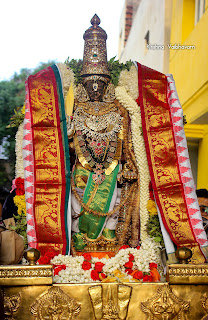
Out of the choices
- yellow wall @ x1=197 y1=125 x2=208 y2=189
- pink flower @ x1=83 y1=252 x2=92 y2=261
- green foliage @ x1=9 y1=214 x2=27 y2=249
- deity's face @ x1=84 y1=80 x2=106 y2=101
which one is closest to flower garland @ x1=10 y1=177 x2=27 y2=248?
green foliage @ x1=9 y1=214 x2=27 y2=249

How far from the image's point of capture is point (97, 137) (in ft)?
17.6

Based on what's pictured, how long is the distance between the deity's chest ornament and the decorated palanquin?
0.04ft

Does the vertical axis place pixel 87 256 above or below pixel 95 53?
below

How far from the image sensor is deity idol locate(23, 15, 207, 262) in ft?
15.8

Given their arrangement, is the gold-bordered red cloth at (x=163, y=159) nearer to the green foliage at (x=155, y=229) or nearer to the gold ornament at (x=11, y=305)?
the green foliage at (x=155, y=229)

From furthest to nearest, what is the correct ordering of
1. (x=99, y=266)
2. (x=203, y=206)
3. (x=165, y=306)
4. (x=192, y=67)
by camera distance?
(x=192, y=67) < (x=203, y=206) < (x=99, y=266) < (x=165, y=306)

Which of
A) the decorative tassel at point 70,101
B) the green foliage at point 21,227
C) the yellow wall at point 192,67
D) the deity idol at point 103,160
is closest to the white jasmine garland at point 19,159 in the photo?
the deity idol at point 103,160

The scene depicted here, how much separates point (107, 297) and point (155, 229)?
134cm

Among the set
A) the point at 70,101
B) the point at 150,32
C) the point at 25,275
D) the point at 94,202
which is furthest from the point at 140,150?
the point at 150,32

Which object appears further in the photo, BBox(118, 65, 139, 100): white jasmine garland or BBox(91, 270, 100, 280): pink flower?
BBox(118, 65, 139, 100): white jasmine garland

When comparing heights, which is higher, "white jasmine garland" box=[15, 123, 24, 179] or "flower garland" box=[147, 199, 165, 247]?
"white jasmine garland" box=[15, 123, 24, 179]

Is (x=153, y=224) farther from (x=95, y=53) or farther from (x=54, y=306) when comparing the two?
(x=95, y=53)

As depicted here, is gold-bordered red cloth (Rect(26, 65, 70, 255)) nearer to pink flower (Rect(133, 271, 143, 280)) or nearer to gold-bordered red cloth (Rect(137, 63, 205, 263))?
pink flower (Rect(133, 271, 143, 280))

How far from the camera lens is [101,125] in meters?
5.39
